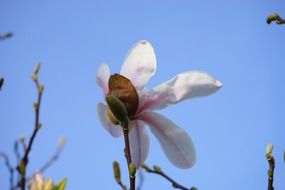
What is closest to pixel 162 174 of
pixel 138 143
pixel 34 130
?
pixel 138 143

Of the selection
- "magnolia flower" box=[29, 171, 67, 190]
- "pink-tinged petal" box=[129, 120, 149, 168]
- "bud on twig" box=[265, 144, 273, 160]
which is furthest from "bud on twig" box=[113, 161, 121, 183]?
"bud on twig" box=[265, 144, 273, 160]

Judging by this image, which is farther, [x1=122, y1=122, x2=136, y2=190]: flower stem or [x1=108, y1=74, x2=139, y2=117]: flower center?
[x1=108, y1=74, x2=139, y2=117]: flower center

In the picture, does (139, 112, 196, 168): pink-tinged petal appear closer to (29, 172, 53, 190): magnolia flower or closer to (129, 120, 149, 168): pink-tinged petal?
(129, 120, 149, 168): pink-tinged petal

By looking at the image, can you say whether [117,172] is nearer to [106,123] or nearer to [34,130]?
[106,123]

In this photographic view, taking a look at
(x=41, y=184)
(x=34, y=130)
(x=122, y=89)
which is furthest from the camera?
(x=34, y=130)

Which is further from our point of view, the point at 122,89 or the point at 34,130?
the point at 34,130

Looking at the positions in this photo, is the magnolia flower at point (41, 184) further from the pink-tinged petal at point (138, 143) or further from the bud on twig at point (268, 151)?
the bud on twig at point (268, 151)

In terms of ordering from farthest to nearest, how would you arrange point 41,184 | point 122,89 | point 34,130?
point 34,130 < point 122,89 < point 41,184

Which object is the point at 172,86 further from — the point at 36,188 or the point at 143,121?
the point at 36,188
